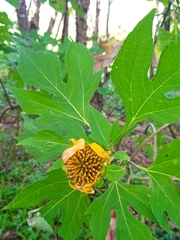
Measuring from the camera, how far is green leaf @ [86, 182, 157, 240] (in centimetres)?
60

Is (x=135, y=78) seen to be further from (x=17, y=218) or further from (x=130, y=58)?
(x=17, y=218)

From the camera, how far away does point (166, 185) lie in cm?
60

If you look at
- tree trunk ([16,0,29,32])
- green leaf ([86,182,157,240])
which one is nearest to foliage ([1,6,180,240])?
green leaf ([86,182,157,240])

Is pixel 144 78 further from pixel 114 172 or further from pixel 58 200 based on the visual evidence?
pixel 58 200

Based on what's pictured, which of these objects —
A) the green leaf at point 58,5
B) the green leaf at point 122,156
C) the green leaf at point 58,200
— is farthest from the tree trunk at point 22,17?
the green leaf at point 122,156

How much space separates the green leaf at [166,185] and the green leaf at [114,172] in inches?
4.1

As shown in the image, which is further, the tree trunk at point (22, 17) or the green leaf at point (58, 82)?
the tree trunk at point (22, 17)

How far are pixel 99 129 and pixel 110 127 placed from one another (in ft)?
0.10

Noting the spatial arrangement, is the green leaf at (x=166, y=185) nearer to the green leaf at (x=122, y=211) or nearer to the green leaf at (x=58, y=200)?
the green leaf at (x=122, y=211)

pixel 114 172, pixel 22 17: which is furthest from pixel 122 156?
pixel 22 17

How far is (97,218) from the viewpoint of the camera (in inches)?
24.3

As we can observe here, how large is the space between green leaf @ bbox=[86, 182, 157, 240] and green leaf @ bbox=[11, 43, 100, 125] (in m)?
0.18

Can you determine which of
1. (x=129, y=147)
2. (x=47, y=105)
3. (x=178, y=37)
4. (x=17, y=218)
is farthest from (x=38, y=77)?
(x=129, y=147)

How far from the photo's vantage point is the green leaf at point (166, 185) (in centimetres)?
58
